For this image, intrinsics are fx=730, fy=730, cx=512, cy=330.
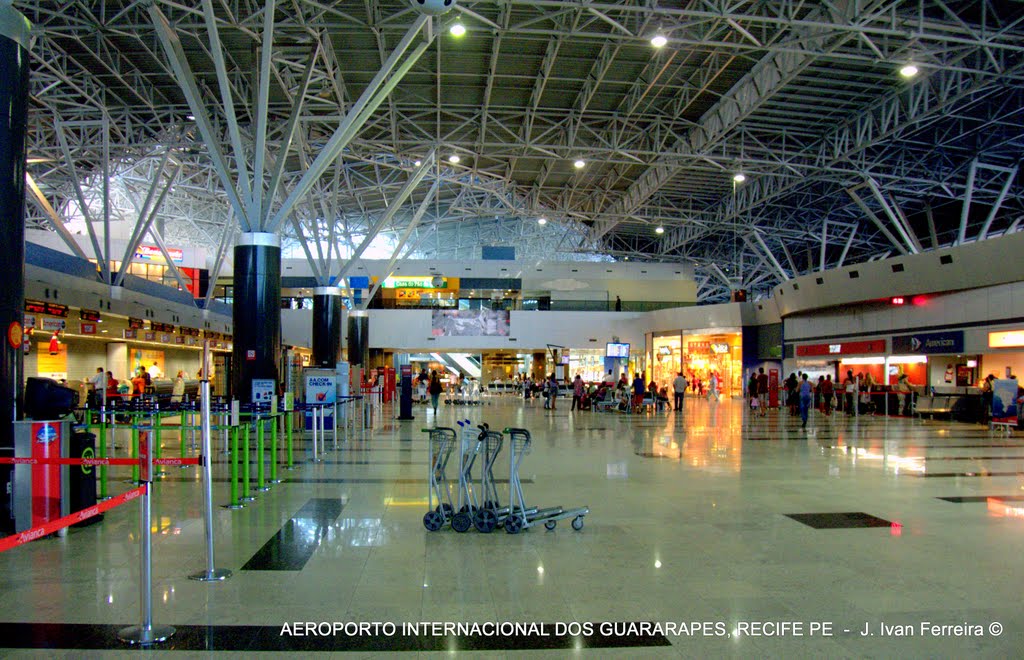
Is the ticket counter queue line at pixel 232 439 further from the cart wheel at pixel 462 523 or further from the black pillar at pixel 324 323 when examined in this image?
the black pillar at pixel 324 323

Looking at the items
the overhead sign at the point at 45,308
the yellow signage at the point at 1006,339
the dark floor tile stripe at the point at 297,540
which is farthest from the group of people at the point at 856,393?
the overhead sign at the point at 45,308

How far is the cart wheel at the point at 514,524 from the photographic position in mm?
7242

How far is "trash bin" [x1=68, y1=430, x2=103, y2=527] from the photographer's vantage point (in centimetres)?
734

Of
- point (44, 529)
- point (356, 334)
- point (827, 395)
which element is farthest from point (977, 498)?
point (356, 334)

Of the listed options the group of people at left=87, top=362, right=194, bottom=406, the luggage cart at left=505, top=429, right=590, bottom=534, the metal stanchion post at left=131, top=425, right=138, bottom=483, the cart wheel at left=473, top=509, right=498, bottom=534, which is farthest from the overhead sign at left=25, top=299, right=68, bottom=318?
the luggage cart at left=505, top=429, right=590, bottom=534

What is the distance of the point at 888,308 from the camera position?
95.2 feet

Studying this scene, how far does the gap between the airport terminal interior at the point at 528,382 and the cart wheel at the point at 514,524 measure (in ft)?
0.07

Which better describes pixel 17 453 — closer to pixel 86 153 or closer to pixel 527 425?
pixel 527 425

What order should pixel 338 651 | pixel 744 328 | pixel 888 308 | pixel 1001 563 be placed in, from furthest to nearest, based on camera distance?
pixel 744 328, pixel 888 308, pixel 1001 563, pixel 338 651

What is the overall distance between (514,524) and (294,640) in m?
3.09

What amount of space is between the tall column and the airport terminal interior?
35 mm

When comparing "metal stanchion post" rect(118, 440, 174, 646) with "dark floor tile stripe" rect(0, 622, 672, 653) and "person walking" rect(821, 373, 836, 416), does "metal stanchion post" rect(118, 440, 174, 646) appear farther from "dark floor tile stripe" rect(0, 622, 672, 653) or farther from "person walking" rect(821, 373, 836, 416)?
"person walking" rect(821, 373, 836, 416)

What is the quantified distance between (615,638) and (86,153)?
1420 inches

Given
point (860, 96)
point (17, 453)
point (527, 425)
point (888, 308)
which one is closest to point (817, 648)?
point (17, 453)
